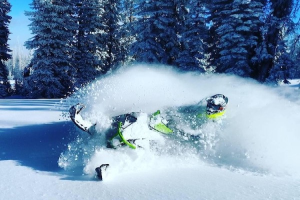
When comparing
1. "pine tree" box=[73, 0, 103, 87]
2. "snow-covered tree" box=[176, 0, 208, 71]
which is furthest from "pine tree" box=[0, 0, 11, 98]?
"snow-covered tree" box=[176, 0, 208, 71]

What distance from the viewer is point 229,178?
4082 mm

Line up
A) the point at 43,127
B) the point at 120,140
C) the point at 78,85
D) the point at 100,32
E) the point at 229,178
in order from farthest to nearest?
the point at 100,32
the point at 78,85
the point at 43,127
the point at 120,140
the point at 229,178

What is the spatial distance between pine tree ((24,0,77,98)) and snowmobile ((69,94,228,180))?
15429 mm

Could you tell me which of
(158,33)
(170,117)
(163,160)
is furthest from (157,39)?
(163,160)

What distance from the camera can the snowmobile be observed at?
4379 millimetres

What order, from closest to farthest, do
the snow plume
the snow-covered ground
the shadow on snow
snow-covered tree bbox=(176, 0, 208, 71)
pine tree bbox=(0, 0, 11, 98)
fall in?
1. the snow-covered ground
2. the snow plume
3. the shadow on snow
4. snow-covered tree bbox=(176, 0, 208, 71)
5. pine tree bbox=(0, 0, 11, 98)

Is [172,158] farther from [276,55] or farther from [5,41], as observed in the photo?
[5,41]

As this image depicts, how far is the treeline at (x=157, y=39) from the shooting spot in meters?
15.1

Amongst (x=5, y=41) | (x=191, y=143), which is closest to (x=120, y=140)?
(x=191, y=143)

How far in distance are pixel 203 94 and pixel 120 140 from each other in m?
5.12

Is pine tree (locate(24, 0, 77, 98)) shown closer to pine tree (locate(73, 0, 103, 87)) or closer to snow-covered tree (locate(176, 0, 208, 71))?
pine tree (locate(73, 0, 103, 87))

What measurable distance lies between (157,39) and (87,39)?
7.44m

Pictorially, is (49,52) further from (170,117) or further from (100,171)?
(100,171)

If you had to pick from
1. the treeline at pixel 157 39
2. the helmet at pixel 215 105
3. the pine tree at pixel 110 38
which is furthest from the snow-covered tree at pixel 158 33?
the helmet at pixel 215 105
